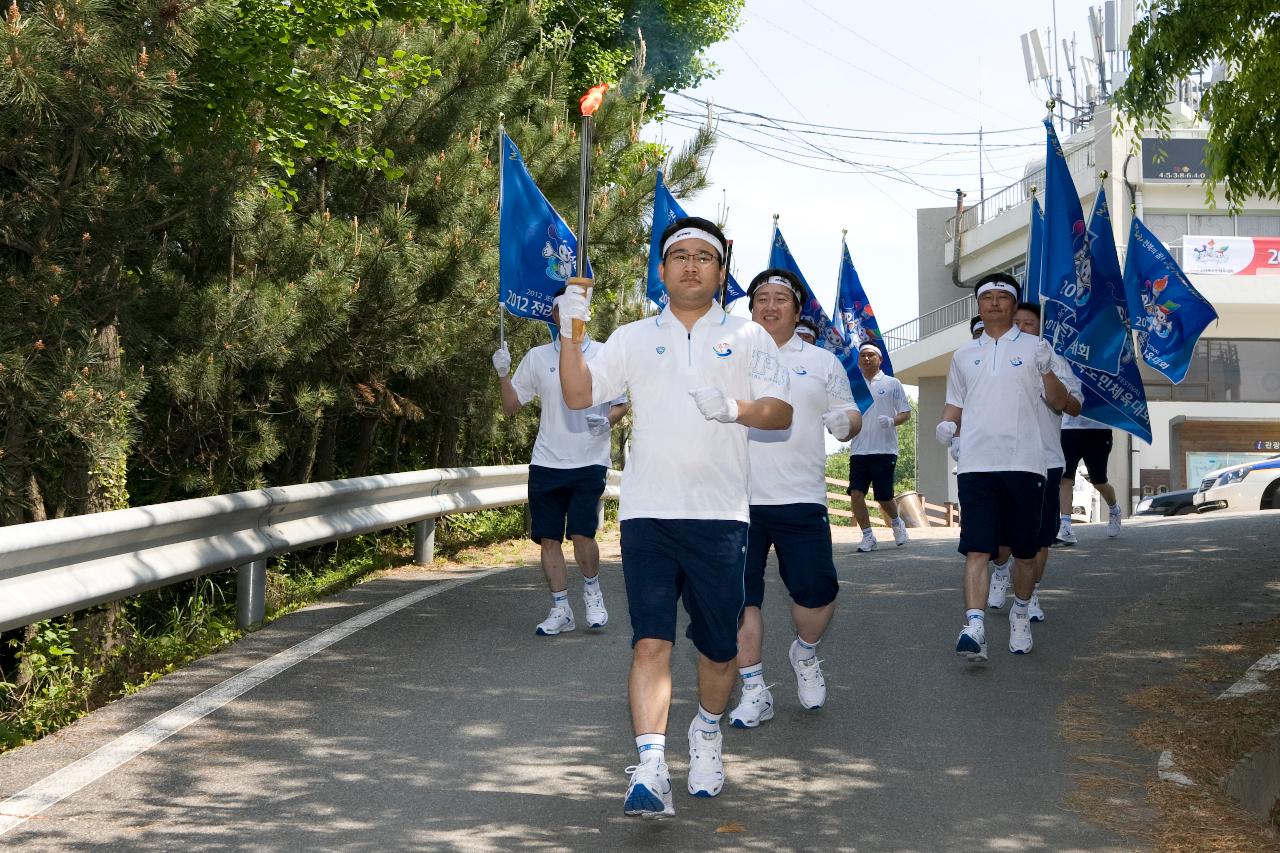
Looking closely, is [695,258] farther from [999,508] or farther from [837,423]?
[999,508]

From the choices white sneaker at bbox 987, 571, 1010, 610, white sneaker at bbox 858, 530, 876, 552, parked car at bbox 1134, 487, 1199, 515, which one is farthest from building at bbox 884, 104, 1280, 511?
white sneaker at bbox 987, 571, 1010, 610

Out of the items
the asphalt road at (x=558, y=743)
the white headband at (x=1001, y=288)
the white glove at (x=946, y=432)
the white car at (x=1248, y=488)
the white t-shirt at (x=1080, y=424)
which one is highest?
the white headband at (x=1001, y=288)

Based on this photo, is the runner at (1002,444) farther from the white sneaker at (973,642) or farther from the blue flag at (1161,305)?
the blue flag at (1161,305)

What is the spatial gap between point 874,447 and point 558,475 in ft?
18.3

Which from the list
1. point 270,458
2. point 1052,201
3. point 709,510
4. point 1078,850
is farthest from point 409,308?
point 1078,850

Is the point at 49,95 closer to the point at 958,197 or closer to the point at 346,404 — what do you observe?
the point at 346,404

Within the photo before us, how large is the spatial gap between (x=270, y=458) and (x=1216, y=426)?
32628 mm

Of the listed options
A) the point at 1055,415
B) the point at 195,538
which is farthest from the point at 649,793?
the point at 1055,415

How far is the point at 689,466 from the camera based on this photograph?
5.12 meters

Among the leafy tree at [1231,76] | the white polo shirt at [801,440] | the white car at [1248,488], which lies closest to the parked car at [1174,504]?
the white car at [1248,488]

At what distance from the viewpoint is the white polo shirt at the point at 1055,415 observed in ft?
27.2

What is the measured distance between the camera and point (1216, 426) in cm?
3859

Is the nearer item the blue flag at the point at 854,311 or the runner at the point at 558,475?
the runner at the point at 558,475

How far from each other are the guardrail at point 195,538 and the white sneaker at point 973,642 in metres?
3.83
